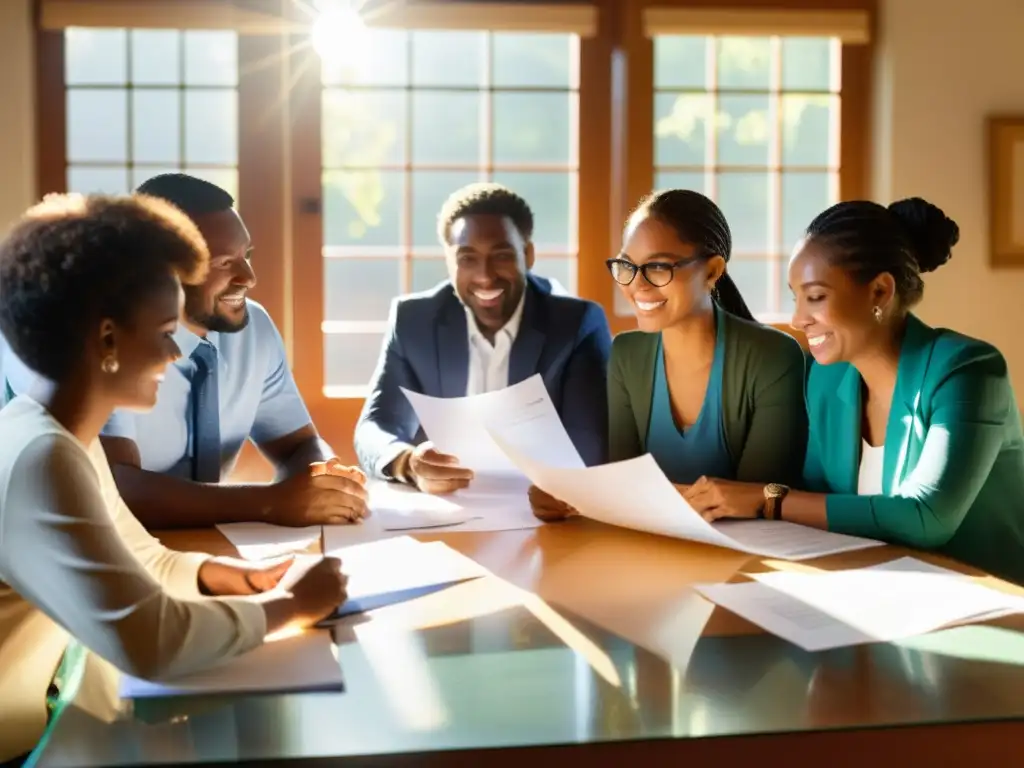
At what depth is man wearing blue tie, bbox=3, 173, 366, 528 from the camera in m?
1.61

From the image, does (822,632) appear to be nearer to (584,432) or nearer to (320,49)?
(584,432)

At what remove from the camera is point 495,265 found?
94.6 inches

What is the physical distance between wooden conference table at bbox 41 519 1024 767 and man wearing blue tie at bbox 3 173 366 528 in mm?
563

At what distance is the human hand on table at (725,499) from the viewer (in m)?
1.57

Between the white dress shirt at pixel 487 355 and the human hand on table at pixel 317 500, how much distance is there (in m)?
0.80

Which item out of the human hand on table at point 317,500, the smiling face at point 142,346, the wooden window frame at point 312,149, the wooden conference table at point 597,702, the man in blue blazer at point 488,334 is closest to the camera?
the wooden conference table at point 597,702

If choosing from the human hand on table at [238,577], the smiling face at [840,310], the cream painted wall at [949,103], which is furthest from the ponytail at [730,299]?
the cream painted wall at [949,103]

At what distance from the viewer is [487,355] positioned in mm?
2443

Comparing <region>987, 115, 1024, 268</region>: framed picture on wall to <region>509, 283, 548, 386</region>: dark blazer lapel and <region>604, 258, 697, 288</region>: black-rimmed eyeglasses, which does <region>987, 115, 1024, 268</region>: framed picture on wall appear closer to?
<region>509, 283, 548, 386</region>: dark blazer lapel

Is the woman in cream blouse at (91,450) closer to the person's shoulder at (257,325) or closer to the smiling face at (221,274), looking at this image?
the smiling face at (221,274)

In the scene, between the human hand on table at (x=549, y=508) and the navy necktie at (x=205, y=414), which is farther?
the navy necktie at (x=205, y=414)

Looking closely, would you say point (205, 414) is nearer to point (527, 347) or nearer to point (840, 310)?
point (527, 347)

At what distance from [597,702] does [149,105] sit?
3.26m

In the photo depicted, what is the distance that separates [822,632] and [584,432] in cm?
125
